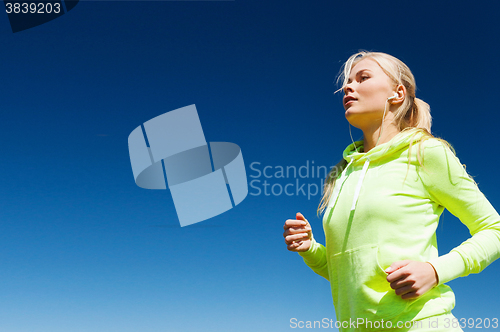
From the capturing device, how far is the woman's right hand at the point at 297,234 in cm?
206

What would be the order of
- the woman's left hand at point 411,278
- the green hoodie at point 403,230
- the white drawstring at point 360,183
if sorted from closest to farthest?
the woman's left hand at point 411,278 < the green hoodie at point 403,230 < the white drawstring at point 360,183

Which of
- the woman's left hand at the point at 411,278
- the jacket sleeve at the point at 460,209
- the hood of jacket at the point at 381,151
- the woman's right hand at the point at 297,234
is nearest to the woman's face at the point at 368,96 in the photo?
the hood of jacket at the point at 381,151

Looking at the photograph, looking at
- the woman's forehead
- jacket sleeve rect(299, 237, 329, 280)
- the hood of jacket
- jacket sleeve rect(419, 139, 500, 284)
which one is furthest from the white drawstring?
the woman's forehead

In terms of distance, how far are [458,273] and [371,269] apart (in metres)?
0.33

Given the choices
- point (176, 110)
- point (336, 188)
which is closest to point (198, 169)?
point (176, 110)

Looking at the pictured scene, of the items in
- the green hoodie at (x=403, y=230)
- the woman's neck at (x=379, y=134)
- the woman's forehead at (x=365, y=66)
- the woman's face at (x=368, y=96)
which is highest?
the woman's forehead at (x=365, y=66)

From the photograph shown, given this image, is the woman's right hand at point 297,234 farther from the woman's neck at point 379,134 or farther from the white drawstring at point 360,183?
the woman's neck at point 379,134

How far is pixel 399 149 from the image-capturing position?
75.5 inches

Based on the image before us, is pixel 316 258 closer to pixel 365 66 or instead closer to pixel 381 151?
pixel 381 151

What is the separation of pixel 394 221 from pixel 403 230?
0.05 meters

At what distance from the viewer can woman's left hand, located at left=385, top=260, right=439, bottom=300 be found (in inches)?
60.9

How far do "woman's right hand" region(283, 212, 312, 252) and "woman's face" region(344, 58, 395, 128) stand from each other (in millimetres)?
583

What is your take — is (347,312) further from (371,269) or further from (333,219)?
(333,219)

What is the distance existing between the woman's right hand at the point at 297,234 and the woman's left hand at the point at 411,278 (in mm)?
546
